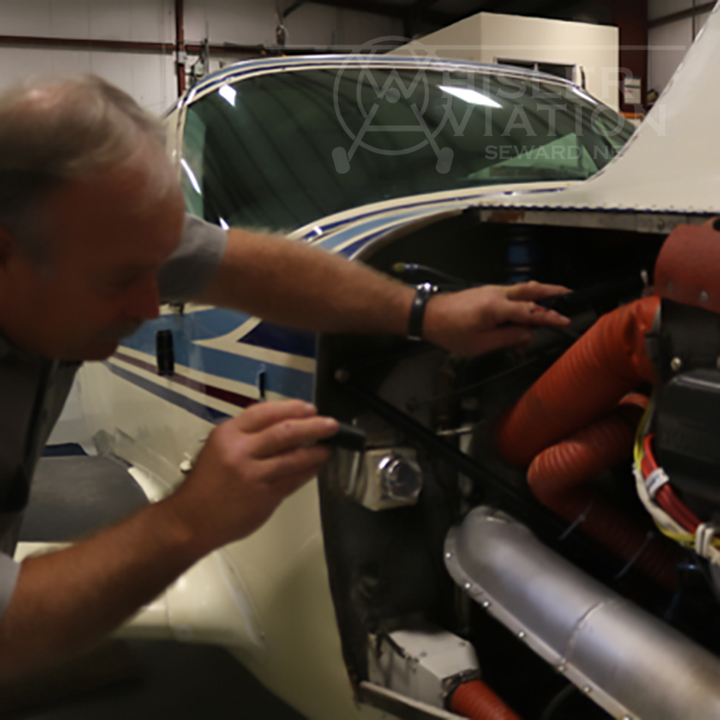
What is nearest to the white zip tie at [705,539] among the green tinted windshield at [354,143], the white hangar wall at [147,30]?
the green tinted windshield at [354,143]

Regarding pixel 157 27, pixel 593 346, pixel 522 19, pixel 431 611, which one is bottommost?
pixel 431 611

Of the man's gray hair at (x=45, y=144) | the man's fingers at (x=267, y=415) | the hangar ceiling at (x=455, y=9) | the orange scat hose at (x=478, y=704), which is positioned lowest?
Result: the orange scat hose at (x=478, y=704)

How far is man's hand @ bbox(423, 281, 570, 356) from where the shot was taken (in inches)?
47.2

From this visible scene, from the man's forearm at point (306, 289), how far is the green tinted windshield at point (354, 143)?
13.9 inches

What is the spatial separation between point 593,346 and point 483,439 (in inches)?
13.1

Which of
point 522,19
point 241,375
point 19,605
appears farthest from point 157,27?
point 19,605

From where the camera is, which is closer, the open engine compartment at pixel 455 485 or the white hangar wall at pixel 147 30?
the open engine compartment at pixel 455 485

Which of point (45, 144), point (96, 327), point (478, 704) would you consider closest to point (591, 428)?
point (478, 704)

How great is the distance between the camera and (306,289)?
4.12 ft

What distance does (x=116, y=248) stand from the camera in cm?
83

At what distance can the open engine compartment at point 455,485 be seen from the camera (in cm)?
123

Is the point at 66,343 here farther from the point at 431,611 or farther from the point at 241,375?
the point at 431,611

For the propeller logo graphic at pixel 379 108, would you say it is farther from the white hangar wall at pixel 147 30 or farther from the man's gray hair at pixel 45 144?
the white hangar wall at pixel 147 30

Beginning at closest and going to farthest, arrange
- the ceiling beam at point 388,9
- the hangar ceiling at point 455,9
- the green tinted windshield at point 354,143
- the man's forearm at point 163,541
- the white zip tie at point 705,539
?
1. the man's forearm at point 163,541
2. the white zip tie at point 705,539
3. the green tinted windshield at point 354,143
4. the hangar ceiling at point 455,9
5. the ceiling beam at point 388,9
